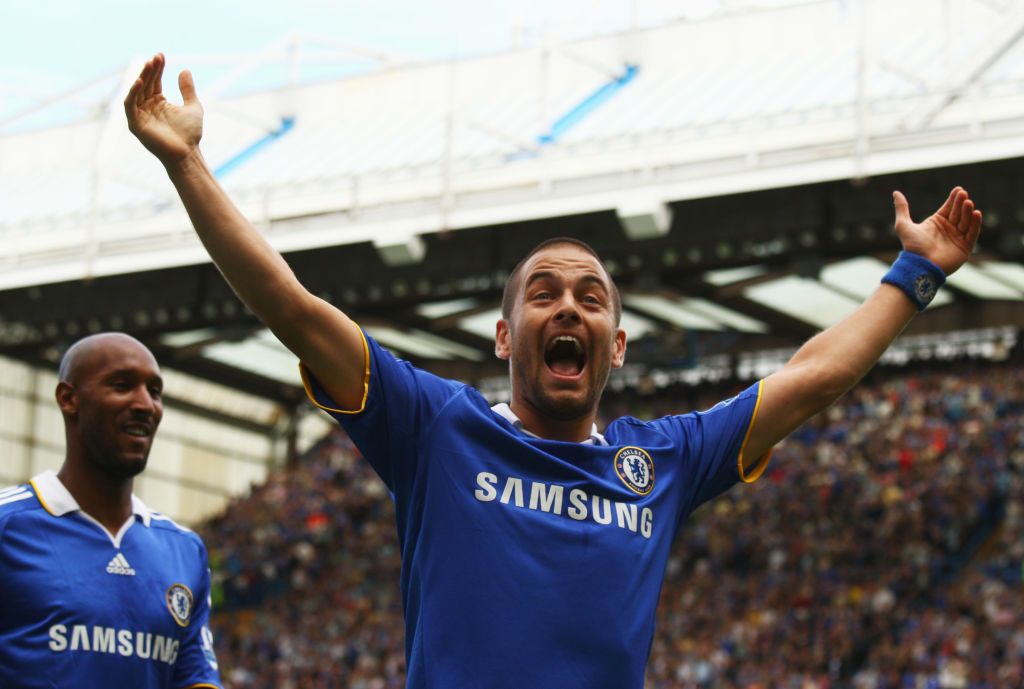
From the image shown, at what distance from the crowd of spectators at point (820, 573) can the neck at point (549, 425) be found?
48.5 ft

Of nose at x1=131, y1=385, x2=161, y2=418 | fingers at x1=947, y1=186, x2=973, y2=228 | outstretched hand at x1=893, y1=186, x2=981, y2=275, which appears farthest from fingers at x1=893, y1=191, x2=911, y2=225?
nose at x1=131, y1=385, x2=161, y2=418

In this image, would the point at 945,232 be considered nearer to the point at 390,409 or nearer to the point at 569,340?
the point at 569,340

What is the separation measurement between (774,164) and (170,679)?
52.1 feet

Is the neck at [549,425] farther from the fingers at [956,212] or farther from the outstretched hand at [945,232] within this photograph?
the fingers at [956,212]

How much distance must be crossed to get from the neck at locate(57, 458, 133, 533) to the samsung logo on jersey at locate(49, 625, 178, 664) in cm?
39

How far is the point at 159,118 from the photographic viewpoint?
3.03 metres

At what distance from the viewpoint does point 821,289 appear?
2606 centimetres

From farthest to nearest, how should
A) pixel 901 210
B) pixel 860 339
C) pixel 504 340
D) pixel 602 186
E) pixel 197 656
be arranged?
1. pixel 602 186
2. pixel 197 656
3. pixel 901 210
4. pixel 860 339
5. pixel 504 340

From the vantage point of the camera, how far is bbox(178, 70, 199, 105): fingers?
309 cm

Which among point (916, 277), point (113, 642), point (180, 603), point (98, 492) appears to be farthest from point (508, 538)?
point (98, 492)

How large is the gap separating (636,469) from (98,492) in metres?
2.11

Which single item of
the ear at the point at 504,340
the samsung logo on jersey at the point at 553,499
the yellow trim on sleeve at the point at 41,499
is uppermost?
the ear at the point at 504,340

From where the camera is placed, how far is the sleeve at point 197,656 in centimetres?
464

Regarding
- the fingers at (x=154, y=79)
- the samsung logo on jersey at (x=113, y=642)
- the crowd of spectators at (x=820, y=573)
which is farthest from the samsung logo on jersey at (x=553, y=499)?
the crowd of spectators at (x=820, y=573)
